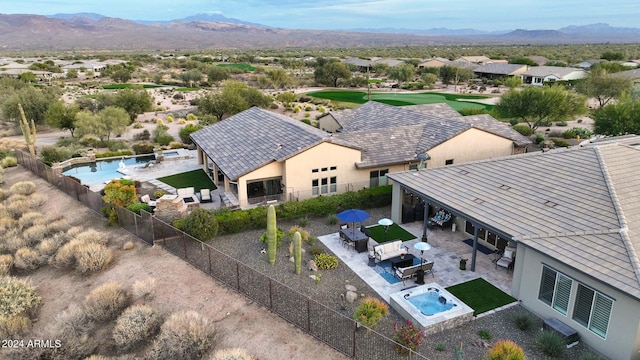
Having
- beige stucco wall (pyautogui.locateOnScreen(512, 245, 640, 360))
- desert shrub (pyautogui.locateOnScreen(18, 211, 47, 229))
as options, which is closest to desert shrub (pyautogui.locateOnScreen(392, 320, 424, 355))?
beige stucco wall (pyautogui.locateOnScreen(512, 245, 640, 360))

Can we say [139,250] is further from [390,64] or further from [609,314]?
[390,64]

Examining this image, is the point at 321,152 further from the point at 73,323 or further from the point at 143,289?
the point at 73,323

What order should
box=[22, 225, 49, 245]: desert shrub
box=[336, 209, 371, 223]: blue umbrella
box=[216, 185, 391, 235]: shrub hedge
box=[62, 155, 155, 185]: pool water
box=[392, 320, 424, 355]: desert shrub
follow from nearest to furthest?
box=[392, 320, 424, 355]: desert shrub → box=[336, 209, 371, 223]: blue umbrella → box=[22, 225, 49, 245]: desert shrub → box=[216, 185, 391, 235]: shrub hedge → box=[62, 155, 155, 185]: pool water

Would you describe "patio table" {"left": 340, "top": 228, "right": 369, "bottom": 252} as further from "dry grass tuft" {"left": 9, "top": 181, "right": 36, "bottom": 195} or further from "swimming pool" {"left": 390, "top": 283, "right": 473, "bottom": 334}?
"dry grass tuft" {"left": 9, "top": 181, "right": 36, "bottom": 195}

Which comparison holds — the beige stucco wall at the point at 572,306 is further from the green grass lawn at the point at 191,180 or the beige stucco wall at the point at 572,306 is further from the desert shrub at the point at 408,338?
the green grass lawn at the point at 191,180

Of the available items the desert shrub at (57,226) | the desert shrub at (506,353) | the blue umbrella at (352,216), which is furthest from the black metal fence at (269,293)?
the blue umbrella at (352,216)

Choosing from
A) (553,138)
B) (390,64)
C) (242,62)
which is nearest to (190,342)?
(553,138)
